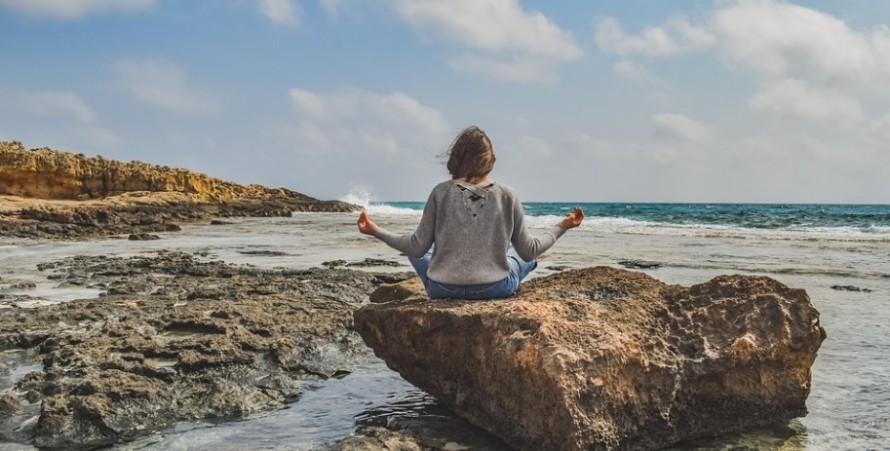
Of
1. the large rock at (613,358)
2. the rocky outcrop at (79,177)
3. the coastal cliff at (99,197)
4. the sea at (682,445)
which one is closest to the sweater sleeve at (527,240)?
the large rock at (613,358)

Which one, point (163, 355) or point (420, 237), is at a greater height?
point (420, 237)

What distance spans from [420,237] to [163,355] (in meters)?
2.10

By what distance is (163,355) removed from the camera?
4949 millimetres

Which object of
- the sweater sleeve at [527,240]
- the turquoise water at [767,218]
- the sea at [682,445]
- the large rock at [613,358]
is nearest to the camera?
the large rock at [613,358]

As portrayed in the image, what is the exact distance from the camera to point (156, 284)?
840 cm

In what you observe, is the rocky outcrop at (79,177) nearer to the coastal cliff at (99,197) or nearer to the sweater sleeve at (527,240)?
the coastal cliff at (99,197)

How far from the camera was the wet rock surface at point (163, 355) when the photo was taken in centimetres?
382

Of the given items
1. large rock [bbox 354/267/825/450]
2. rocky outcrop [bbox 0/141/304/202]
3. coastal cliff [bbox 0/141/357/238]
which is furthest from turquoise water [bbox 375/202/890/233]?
large rock [bbox 354/267/825/450]

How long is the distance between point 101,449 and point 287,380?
132 cm

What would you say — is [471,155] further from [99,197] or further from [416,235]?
[99,197]

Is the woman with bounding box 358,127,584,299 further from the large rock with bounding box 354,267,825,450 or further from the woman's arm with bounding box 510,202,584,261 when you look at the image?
the large rock with bounding box 354,267,825,450

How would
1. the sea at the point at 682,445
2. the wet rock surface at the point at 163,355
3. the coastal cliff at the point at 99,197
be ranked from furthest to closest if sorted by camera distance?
the coastal cliff at the point at 99,197 → the wet rock surface at the point at 163,355 → the sea at the point at 682,445

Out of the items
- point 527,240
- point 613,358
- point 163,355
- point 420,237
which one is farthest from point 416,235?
point 163,355

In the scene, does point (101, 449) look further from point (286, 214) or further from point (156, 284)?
point (286, 214)
